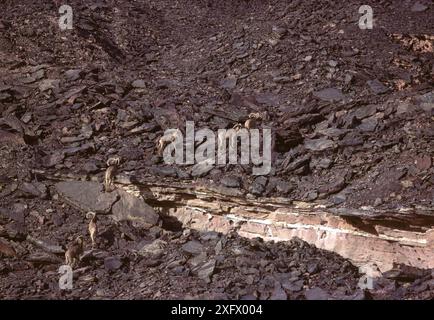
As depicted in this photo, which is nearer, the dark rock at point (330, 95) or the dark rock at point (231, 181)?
the dark rock at point (231, 181)

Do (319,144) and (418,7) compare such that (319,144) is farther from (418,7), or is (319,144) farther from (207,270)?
(418,7)

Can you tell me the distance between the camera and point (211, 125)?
Result: 6.95 meters

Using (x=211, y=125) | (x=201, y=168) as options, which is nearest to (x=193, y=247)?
(x=201, y=168)

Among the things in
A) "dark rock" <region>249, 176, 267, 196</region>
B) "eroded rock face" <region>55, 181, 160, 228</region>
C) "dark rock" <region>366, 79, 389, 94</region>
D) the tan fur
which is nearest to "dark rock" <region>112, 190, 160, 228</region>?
"eroded rock face" <region>55, 181, 160, 228</region>

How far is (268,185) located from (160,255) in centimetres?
166

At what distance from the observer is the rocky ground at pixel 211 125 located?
16.9ft

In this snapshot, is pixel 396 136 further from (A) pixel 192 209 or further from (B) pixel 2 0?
(B) pixel 2 0

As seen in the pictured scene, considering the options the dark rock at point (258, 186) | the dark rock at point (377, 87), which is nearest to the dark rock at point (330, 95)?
the dark rock at point (377, 87)

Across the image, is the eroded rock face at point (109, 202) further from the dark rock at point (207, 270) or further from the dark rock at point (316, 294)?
the dark rock at point (316, 294)

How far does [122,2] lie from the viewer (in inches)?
436
